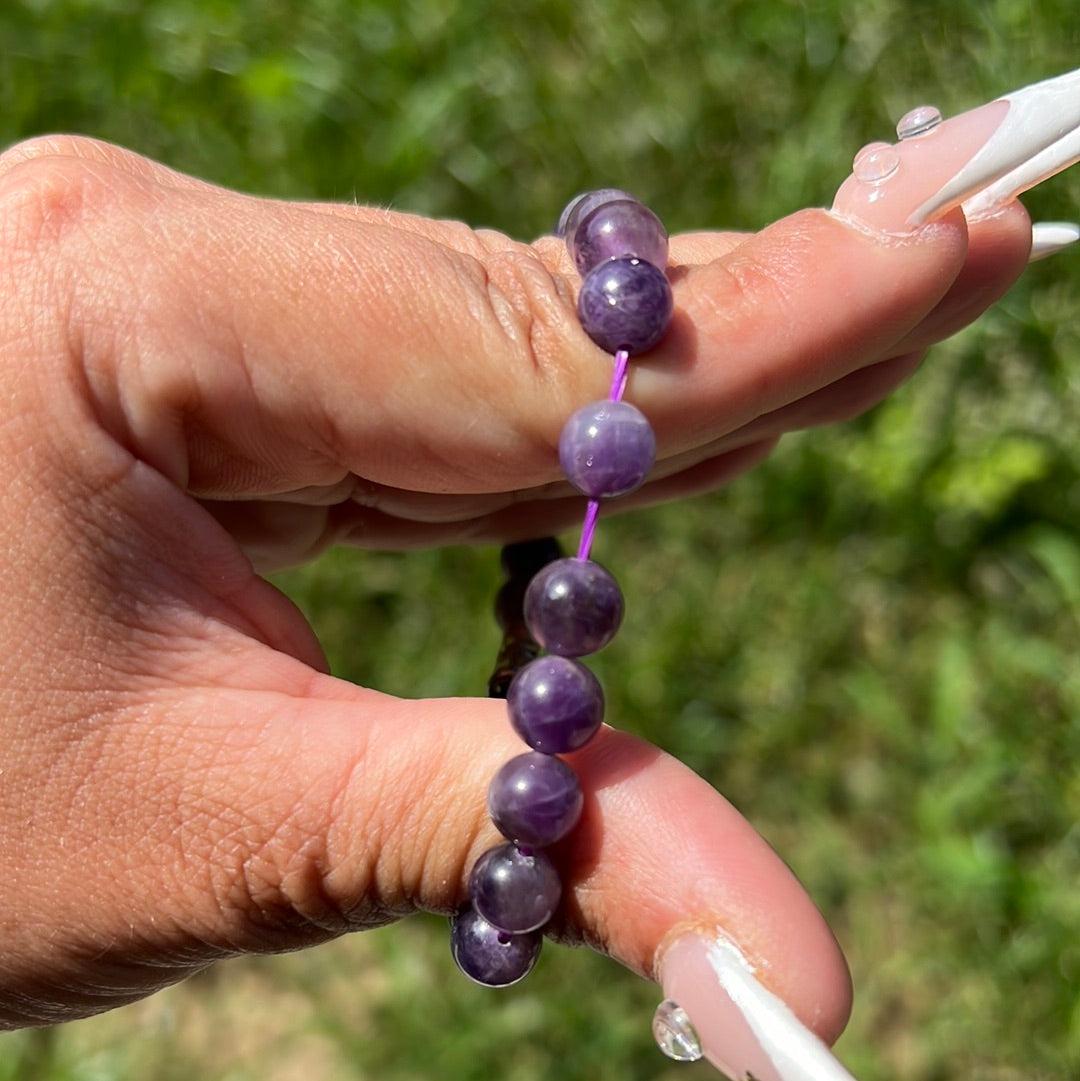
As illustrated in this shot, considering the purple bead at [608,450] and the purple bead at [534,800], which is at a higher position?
the purple bead at [608,450]

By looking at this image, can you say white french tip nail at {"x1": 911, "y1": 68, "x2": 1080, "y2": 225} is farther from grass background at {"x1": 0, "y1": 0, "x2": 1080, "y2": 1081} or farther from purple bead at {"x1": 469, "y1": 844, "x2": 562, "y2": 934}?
grass background at {"x1": 0, "y1": 0, "x2": 1080, "y2": 1081}

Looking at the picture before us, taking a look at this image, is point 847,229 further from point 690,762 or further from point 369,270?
point 690,762

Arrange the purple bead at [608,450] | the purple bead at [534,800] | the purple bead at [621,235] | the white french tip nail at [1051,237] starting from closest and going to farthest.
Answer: the purple bead at [534,800] < the purple bead at [608,450] < the purple bead at [621,235] < the white french tip nail at [1051,237]

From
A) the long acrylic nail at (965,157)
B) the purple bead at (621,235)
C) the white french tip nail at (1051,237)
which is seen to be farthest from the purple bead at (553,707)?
the white french tip nail at (1051,237)

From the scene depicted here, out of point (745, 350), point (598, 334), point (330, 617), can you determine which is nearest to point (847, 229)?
point (745, 350)

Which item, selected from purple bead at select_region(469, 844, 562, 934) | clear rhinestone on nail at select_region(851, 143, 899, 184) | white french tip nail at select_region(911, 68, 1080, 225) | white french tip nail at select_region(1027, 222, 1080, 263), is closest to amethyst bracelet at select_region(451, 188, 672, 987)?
purple bead at select_region(469, 844, 562, 934)

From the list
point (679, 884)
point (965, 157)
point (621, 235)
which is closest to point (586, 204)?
point (621, 235)

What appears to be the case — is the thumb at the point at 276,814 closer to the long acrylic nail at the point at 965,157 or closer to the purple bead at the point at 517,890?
the purple bead at the point at 517,890
